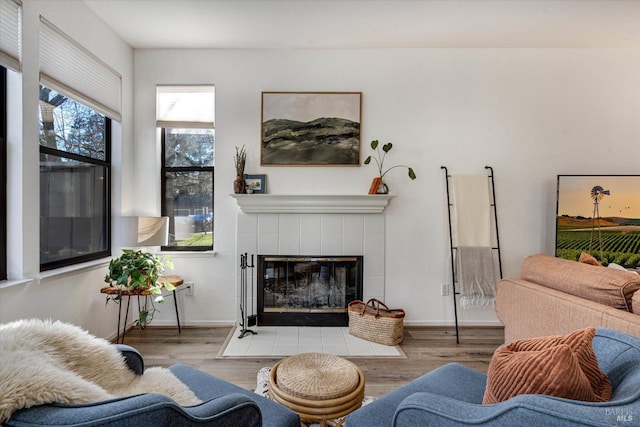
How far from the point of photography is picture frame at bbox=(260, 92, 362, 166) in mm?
2941

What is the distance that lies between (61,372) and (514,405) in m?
1.17

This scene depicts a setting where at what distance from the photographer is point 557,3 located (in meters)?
2.28

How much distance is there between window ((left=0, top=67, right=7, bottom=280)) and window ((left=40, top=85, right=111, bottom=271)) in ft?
0.79

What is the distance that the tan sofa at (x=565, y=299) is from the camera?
1.44 m

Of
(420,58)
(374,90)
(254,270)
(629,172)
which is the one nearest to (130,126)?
(254,270)

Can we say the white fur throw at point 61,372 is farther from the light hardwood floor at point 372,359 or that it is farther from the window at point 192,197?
the window at point 192,197

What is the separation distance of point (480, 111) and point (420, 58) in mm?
806

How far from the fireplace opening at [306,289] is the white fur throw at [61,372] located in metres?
1.66

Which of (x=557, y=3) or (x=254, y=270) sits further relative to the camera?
(x=254, y=270)

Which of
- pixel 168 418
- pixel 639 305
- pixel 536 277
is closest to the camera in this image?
pixel 168 418

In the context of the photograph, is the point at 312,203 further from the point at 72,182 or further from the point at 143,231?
the point at 72,182

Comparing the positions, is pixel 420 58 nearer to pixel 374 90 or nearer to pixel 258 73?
pixel 374 90

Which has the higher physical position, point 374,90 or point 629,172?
point 374,90

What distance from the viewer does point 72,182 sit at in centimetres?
232
